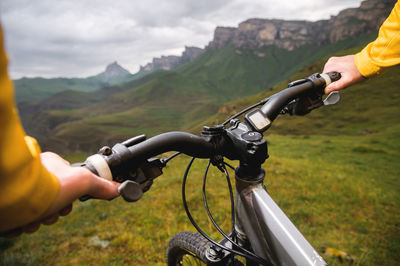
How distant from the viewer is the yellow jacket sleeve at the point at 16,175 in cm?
64

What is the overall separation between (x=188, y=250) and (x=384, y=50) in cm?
271

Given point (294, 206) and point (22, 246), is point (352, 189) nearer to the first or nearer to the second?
point (294, 206)

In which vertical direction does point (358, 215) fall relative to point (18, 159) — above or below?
below

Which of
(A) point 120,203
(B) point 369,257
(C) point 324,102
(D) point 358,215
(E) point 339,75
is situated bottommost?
(A) point 120,203

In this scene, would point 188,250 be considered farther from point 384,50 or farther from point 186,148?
point 384,50

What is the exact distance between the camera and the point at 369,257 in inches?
171

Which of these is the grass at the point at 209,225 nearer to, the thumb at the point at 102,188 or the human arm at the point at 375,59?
the human arm at the point at 375,59

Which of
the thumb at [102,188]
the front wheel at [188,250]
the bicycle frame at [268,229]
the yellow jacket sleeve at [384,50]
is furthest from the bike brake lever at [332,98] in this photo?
the thumb at [102,188]

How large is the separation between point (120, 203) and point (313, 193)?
6.47m

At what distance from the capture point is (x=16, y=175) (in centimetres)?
74

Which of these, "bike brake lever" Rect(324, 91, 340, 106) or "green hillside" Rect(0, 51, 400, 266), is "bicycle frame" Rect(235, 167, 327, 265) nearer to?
"bike brake lever" Rect(324, 91, 340, 106)

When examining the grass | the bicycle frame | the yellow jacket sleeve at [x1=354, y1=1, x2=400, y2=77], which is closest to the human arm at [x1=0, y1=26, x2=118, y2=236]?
the bicycle frame

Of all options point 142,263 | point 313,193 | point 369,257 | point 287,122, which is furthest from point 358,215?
point 287,122

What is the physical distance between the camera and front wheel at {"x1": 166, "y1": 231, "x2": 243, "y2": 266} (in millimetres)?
2236
